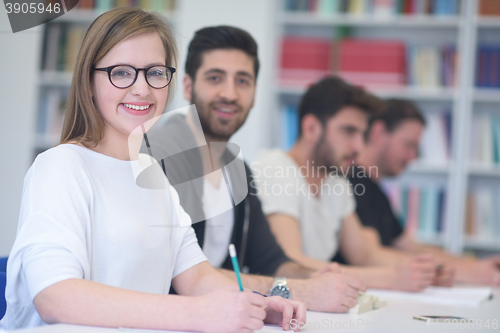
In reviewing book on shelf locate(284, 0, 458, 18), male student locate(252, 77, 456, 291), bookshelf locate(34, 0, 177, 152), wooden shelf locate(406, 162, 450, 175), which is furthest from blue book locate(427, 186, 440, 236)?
bookshelf locate(34, 0, 177, 152)

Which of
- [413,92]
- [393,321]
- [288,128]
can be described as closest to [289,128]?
[288,128]

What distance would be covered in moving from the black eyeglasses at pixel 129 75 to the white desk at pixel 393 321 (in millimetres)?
460

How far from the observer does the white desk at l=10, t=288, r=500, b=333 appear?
92 centimetres

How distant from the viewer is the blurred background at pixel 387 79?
2.88 m

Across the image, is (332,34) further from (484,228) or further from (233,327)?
(233,327)

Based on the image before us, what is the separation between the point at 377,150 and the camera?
116 inches

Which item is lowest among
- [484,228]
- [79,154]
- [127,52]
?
[484,228]

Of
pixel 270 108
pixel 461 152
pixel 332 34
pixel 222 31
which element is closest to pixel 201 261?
pixel 222 31

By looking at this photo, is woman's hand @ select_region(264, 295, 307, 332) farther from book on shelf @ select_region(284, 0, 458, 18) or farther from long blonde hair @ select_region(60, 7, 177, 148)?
book on shelf @ select_region(284, 0, 458, 18)

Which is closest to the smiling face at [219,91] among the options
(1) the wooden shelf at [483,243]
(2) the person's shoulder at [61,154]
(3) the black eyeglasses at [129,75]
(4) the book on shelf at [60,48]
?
(3) the black eyeglasses at [129,75]

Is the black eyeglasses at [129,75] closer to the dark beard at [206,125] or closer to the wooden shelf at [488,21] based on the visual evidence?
the dark beard at [206,125]

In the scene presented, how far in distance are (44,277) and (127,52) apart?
0.45 metres

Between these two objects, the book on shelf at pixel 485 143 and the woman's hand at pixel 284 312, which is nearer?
the woman's hand at pixel 284 312

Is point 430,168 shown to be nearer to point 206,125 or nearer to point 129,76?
point 206,125
